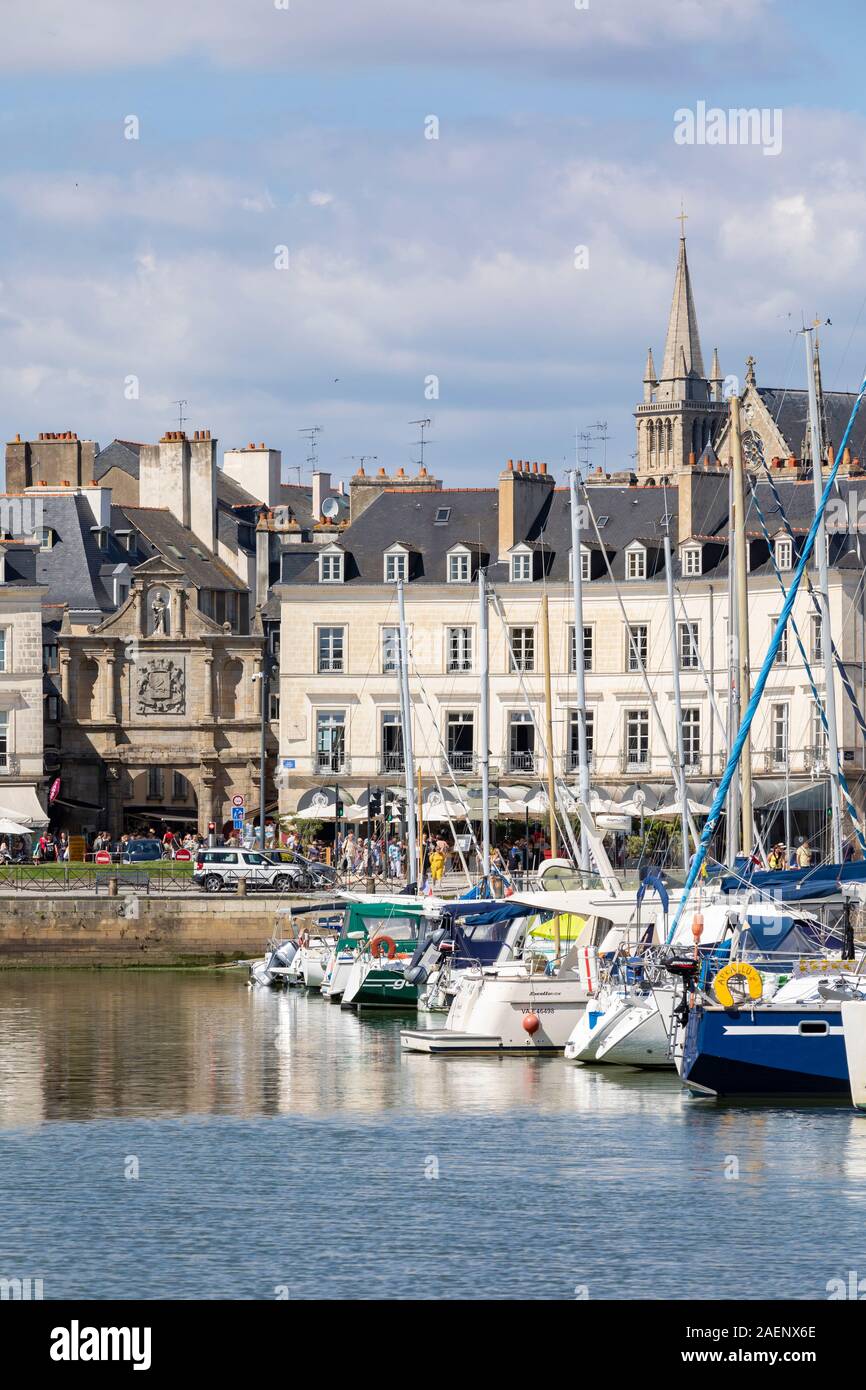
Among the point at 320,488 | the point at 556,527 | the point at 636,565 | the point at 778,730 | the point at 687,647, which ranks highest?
the point at 320,488

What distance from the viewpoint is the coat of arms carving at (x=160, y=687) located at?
8350 cm

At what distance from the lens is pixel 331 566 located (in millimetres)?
76938

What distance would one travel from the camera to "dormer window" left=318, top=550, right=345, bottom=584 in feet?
252

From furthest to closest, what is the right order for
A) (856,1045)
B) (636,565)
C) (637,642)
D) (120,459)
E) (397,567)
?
(120,459)
(397,567)
(636,565)
(637,642)
(856,1045)

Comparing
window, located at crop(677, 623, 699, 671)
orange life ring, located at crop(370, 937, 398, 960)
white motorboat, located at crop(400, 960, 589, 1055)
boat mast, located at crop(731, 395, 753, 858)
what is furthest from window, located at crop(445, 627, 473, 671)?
white motorboat, located at crop(400, 960, 589, 1055)

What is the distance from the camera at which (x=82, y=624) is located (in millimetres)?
83875

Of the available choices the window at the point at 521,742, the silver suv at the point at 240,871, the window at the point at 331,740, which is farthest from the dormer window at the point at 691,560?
the silver suv at the point at 240,871

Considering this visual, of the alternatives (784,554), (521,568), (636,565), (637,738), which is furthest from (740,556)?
(521,568)

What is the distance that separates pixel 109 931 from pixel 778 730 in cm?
2122

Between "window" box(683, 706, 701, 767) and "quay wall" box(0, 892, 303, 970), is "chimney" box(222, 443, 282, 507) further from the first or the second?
"quay wall" box(0, 892, 303, 970)

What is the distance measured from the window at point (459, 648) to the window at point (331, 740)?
3737mm

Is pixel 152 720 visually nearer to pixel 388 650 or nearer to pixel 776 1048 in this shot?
pixel 388 650

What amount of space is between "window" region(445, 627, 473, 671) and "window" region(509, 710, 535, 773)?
2.16 metres

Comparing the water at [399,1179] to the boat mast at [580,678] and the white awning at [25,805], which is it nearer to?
the boat mast at [580,678]
